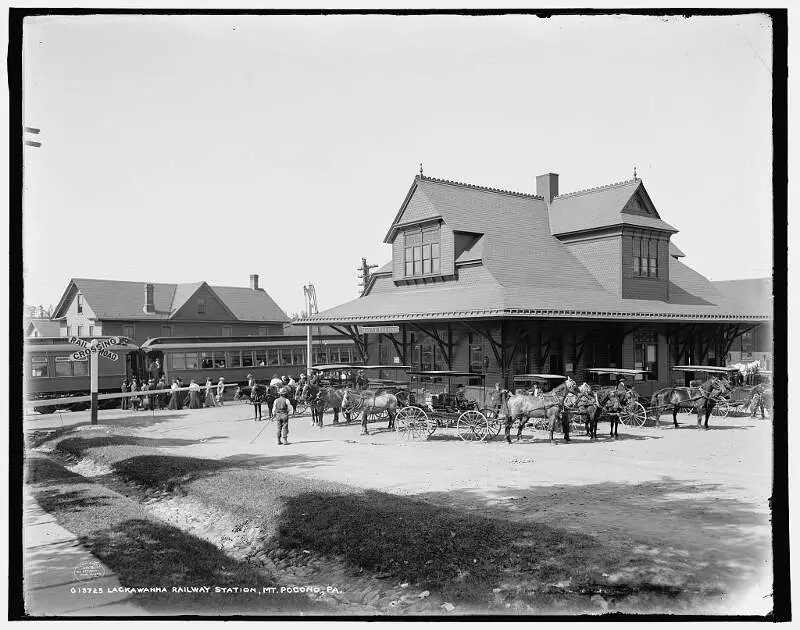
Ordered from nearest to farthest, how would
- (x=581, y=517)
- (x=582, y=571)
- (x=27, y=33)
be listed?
(x=582, y=571), (x=27, y=33), (x=581, y=517)

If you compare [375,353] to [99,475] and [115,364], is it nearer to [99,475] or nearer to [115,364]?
[115,364]

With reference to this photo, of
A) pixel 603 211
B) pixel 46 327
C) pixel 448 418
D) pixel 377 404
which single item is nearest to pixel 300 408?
pixel 377 404

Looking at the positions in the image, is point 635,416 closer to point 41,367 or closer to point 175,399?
point 175,399

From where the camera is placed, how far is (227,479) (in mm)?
14727

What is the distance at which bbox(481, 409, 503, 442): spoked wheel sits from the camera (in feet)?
68.0

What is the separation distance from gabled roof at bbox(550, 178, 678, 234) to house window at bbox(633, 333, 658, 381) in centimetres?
533

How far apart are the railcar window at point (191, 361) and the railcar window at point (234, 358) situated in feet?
7.55

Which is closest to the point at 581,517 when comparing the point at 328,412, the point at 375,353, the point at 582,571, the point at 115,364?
the point at 582,571

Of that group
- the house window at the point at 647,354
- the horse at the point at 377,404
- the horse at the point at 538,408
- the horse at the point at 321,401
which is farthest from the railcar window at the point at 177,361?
the house window at the point at 647,354

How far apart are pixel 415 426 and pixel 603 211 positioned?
1653 centimetres

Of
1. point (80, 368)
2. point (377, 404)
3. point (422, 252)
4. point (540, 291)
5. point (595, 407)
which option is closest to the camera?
point (595, 407)

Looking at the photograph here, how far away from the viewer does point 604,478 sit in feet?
47.8

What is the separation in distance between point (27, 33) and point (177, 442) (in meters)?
14.6

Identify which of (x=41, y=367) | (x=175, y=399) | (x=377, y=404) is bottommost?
(x=175, y=399)
